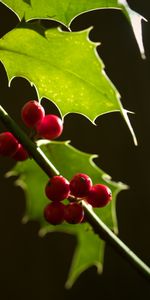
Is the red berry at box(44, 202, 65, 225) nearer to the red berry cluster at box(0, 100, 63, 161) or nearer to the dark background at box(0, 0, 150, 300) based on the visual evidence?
the red berry cluster at box(0, 100, 63, 161)

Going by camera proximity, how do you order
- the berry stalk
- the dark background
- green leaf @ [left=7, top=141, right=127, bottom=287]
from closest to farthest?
the berry stalk
green leaf @ [left=7, top=141, right=127, bottom=287]
the dark background

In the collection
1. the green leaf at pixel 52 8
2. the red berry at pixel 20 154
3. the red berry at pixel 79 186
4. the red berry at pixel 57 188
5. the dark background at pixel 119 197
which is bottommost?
the dark background at pixel 119 197

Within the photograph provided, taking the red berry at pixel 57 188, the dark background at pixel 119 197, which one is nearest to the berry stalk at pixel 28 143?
the red berry at pixel 57 188

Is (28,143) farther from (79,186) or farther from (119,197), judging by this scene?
(119,197)

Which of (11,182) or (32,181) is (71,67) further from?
(11,182)

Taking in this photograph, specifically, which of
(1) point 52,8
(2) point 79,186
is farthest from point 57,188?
(1) point 52,8

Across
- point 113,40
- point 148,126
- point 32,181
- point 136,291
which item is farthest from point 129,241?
point 32,181

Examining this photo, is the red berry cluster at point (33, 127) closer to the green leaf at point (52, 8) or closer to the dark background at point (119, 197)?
the green leaf at point (52, 8)

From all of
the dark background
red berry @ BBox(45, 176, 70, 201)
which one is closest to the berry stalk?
red berry @ BBox(45, 176, 70, 201)
